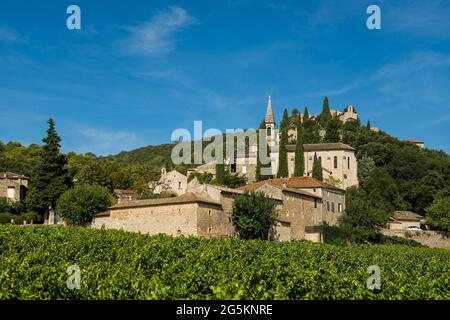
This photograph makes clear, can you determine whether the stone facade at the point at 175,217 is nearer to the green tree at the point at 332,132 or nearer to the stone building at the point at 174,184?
the stone building at the point at 174,184

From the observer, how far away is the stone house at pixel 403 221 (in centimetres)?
6216

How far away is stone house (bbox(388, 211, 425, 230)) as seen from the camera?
62.2 meters

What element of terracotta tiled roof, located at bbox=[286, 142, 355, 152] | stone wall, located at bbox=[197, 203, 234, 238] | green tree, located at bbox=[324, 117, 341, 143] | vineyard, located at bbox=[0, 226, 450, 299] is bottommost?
vineyard, located at bbox=[0, 226, 450, 299]

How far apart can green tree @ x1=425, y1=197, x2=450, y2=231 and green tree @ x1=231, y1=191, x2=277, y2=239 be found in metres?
24.9

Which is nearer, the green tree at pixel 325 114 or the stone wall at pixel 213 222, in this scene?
the stone wall at pixel 213 222

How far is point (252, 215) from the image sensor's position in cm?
4269

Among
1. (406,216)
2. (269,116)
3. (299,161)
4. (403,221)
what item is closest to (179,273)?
(403,221)

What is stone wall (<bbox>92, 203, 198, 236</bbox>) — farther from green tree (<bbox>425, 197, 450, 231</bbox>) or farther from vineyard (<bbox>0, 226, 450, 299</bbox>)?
green tree (<bbox>425, 197, 450, 231</bbox>)

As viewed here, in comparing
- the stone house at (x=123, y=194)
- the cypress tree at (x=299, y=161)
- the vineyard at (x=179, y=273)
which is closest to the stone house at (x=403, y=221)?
the cypress tree at (x=299, y=161)

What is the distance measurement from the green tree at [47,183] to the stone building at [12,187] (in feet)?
47.4

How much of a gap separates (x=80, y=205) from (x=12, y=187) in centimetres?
2461

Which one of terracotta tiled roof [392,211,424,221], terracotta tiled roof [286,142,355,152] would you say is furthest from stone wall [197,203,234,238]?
terracotta tiled roof [286,142,355,152]
